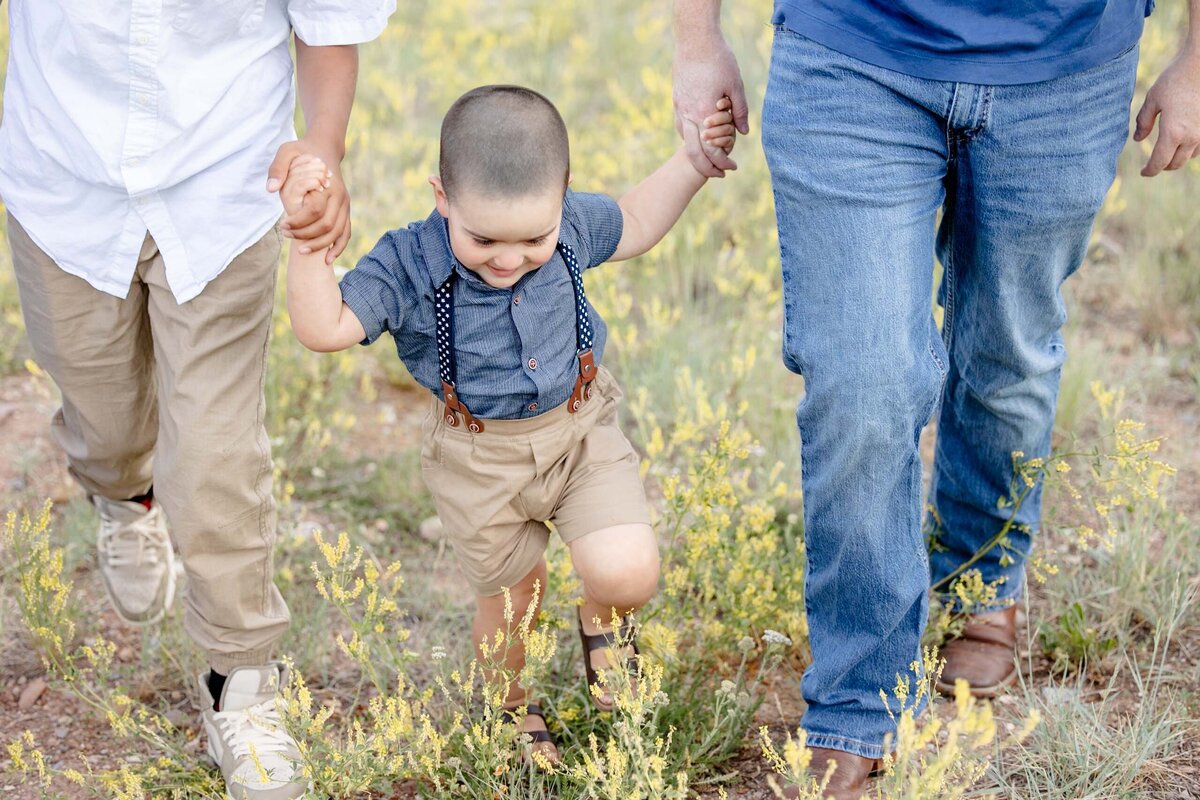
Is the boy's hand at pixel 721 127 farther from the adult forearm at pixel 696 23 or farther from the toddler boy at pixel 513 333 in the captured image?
the adult forearm at pixel 696 23

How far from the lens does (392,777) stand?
245 centimetres

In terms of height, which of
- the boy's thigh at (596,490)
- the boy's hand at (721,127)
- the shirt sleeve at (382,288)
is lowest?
the boy's thigh at (596,490)

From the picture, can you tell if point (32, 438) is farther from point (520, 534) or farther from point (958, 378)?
point (958, 378)

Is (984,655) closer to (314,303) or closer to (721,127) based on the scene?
(721,127)

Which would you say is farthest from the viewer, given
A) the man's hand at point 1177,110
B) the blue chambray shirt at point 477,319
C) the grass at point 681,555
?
the grass at point 681,555

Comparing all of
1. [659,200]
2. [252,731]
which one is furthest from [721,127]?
[252,731]

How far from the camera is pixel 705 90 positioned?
241cm

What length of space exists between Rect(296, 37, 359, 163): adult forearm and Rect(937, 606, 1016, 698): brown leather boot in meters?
1.69

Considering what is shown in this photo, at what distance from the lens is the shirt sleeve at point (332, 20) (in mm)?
2334

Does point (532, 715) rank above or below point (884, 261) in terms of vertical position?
→ below

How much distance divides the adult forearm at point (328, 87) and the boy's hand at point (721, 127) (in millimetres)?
663

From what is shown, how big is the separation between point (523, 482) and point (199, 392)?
2.05 ft

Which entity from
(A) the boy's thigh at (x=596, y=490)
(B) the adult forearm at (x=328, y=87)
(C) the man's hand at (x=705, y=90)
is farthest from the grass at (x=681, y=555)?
(B) the adult forearm at (x=328, y=87)

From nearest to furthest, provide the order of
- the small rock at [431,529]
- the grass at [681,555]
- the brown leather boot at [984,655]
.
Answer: the grass at [681,555] < the brown leather boot at [984,655] < the small rock at [431,529]
